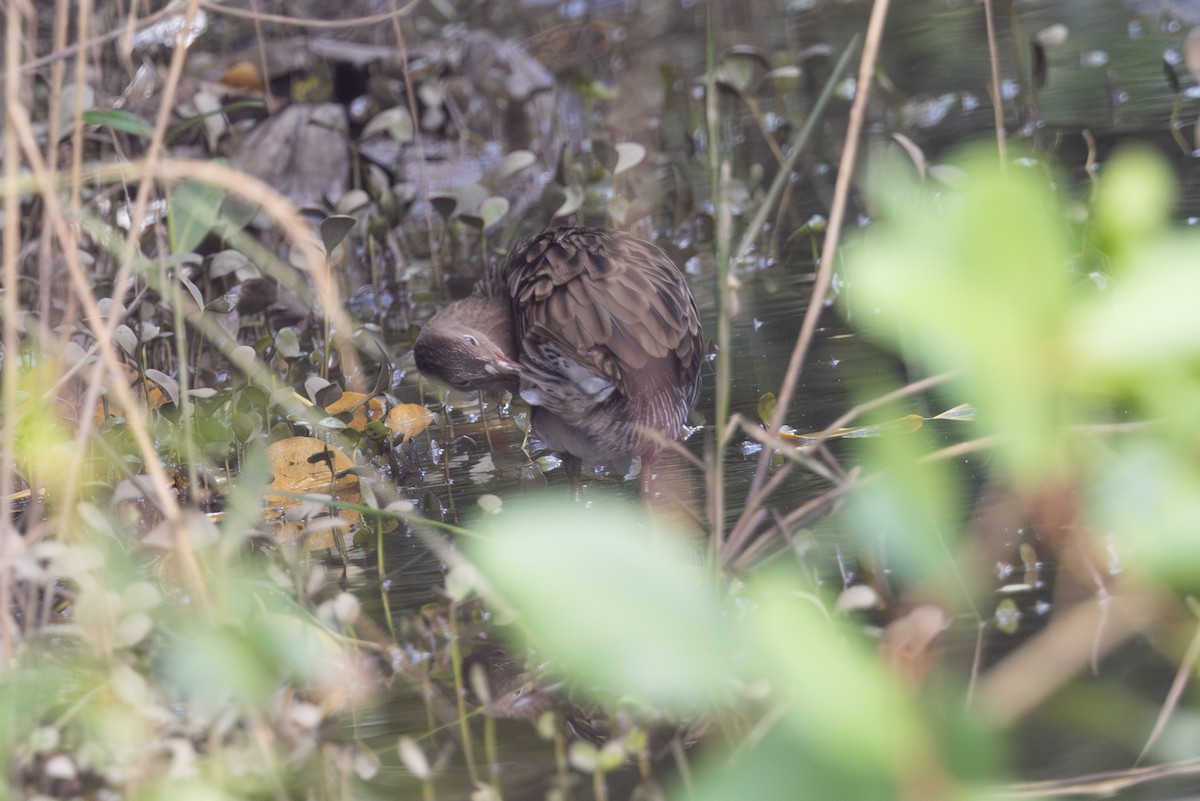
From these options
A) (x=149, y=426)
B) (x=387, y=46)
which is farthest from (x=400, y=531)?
(x=387, y=46)

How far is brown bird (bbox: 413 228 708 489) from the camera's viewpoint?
3439mm

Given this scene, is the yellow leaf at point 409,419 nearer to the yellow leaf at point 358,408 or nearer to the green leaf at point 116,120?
the yellow leaf at point 358,408

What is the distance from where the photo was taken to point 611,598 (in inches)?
27.7

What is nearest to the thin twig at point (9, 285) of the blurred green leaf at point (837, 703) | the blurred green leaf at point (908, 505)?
→ the blurred green leaf at point (908, 505)

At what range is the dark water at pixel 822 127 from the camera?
2.99 m

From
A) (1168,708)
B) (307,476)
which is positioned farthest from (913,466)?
(307,476)

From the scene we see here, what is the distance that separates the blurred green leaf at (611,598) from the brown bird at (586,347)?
Result: 251 cm

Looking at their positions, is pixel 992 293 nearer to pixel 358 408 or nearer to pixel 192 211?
pixel 358 408

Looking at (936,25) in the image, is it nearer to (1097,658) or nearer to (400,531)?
(400,531)

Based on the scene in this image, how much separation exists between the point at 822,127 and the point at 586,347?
12.2 feet

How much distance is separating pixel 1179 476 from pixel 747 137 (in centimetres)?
634

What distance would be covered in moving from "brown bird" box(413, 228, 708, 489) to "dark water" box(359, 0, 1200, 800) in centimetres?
18

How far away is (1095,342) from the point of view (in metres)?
0.64

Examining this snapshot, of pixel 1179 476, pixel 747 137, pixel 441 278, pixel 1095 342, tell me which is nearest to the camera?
pixel 1095 342
